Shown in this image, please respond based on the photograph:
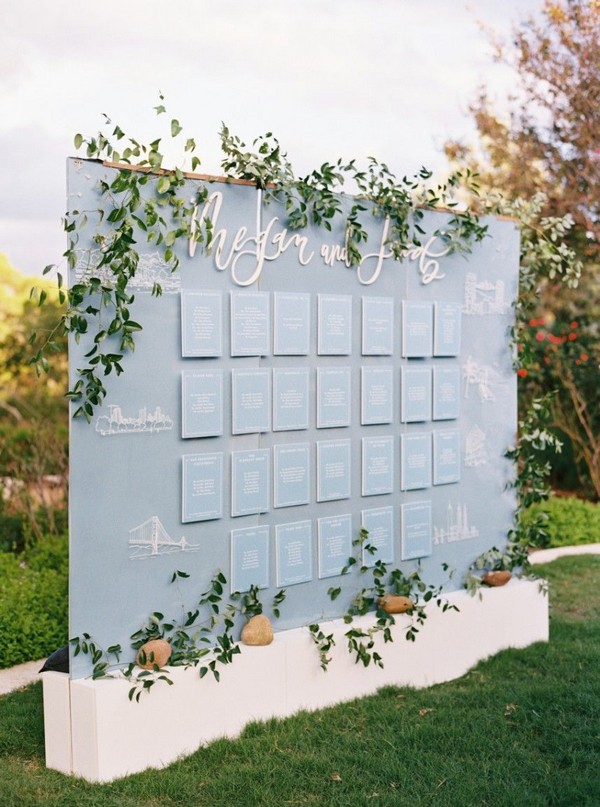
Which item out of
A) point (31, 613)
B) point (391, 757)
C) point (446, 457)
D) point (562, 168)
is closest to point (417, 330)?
point (446, 457)

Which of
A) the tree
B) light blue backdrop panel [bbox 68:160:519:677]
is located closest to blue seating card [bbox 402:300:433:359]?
light blue backdrop panel [bbox 68:160:519:677]

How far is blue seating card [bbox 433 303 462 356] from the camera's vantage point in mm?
4898

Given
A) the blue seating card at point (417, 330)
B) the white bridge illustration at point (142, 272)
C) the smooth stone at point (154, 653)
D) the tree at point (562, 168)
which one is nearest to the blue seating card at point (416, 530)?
the blue seating card at point (417, 330)

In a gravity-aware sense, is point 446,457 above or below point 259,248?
below

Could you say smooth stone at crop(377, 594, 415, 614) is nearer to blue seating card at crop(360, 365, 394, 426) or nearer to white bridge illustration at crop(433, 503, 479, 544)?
white bridge illustration at crop(433, 503, 479, 544)

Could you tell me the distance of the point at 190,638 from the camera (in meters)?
3.88

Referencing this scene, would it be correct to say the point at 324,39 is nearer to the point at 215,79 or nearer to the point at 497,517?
the point at 215,79

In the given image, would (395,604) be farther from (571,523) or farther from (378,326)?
(571,523)

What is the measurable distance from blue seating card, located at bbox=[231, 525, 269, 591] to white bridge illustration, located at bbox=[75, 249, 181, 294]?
3.57 feet

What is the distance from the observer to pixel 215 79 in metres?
8.33

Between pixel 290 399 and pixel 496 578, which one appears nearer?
pixel 290 399

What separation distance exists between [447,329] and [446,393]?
335 mm

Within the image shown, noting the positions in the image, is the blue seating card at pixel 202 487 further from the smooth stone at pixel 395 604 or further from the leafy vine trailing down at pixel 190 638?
the smooth stone at pixel 395 604

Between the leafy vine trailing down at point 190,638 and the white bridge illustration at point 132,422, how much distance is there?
602 millimetres
